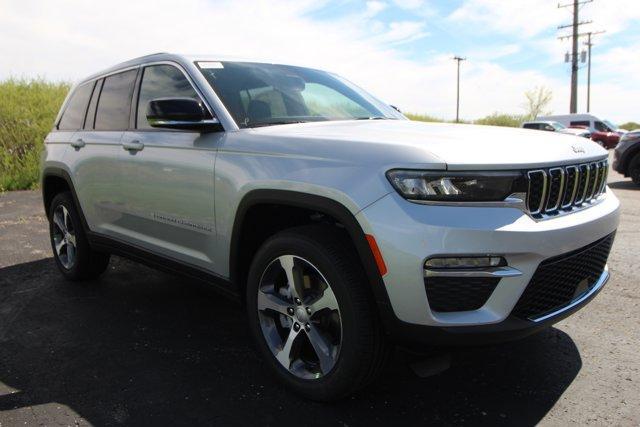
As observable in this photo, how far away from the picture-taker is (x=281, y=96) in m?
3.54

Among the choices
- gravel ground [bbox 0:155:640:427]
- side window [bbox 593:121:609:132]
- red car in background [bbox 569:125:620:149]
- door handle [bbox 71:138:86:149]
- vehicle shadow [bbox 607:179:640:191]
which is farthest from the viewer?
side window [bbox 593:121:609:132]

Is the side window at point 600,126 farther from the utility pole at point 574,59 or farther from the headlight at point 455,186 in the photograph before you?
the headlight at point 455,186

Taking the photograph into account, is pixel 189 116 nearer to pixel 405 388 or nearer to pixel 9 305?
pixel 405 388

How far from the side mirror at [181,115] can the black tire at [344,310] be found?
0.83 m

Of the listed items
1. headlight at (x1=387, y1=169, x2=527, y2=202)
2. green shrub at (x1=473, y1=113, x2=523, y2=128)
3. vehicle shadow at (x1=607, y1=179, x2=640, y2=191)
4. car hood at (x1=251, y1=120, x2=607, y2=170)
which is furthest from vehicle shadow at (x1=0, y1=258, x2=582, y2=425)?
green shrub at (x1=473, y1=113, x2=523, y2=128)

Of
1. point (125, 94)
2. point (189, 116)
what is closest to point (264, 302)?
point (189, 116)

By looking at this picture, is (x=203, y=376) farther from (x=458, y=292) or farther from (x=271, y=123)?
(x=458, y=292)

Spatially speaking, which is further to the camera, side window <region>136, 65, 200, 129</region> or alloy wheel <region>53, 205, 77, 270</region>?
alloy wheel <region>53, 205, 77, 270</region>

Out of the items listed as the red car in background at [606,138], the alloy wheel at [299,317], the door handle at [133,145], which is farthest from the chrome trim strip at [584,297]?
the red car in background at [606,138]

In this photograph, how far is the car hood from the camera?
7.47 feet

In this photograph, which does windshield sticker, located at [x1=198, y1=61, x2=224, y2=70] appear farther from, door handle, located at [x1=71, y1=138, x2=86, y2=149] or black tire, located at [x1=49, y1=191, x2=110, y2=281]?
black tire, located at [x1=49, y1=191, x2=110, y2=281]

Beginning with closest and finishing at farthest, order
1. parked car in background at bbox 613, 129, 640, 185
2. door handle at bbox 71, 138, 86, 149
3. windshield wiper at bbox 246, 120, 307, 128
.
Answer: windshield wiper at bbox 246, 120, 307, 128 → door handle at bbox 71, 138, 86, 149 → parked car in background at bbox 613, 129, 640, 185

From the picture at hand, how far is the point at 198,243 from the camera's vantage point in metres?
3.32

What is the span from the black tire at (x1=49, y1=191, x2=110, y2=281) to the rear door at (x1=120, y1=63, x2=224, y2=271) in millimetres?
932
